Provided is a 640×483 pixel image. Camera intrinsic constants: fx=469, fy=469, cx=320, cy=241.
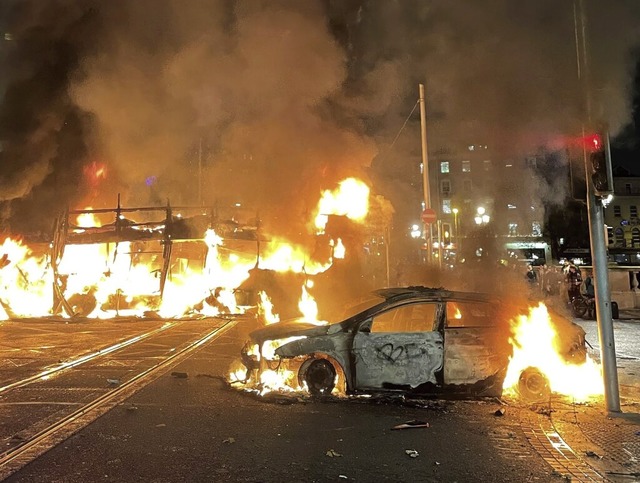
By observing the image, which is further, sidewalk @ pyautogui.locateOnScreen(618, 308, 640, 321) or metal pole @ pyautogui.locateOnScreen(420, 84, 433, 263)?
sidewalk @ pyautogui.locateOnScreen(618, 308, 640, 321)

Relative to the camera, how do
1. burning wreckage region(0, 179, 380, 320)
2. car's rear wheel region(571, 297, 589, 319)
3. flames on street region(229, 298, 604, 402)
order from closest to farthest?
flames on street region(229, 298, 604, 402)
car's rear wheel region(571, 297, 589, 319)
burning wreckage region(0, 179, 380, 320)

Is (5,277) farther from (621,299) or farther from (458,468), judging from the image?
(621,299)

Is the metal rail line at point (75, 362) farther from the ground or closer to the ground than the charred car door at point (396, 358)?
closer to the ground

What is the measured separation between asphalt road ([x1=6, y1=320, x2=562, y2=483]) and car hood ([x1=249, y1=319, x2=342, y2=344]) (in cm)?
74

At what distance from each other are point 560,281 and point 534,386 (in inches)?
574

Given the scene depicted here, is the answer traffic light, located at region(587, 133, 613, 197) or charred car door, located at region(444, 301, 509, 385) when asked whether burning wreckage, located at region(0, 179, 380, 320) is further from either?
traffic light, located at region(587, 133, 613, 197)

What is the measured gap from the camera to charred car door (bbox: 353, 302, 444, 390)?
5.50 metres

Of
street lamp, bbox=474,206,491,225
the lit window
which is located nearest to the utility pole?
street lamp, bbox=474,206,491,225

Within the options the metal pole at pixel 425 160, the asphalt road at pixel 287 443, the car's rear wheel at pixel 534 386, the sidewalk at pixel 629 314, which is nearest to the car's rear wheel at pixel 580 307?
the sidewalk at pixel 629 314

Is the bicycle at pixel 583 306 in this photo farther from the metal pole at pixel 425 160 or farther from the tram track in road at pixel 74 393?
the tram track in road at pixel 74 393

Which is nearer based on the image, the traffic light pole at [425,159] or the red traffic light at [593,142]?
the red traffic light at [593,142]

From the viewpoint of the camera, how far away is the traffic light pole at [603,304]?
5.15 m

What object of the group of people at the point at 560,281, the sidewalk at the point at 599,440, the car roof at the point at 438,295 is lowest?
the sidewalk at the point at 599,440

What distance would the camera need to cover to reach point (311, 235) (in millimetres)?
14547
